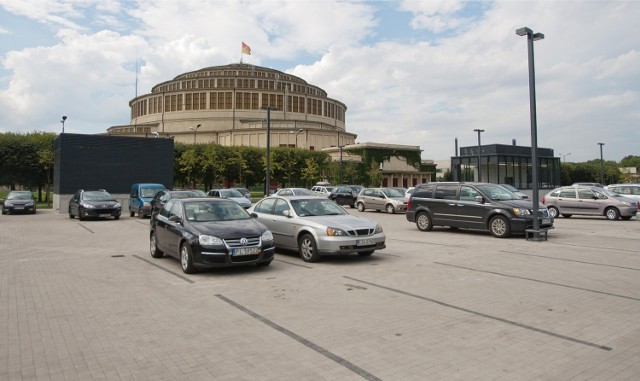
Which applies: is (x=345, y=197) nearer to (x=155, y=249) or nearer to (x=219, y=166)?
(x=155, y=249)

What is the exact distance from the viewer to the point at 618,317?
5.98 meters

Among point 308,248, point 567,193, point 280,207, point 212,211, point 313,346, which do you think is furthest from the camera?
point 567,193

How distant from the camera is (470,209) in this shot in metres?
15.5

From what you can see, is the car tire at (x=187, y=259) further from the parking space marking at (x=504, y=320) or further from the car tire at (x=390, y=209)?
the car tire at (x=390, y=209)

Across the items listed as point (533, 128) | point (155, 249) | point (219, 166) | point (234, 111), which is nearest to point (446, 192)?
point (533, 128)

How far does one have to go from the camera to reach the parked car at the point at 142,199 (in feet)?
81.3

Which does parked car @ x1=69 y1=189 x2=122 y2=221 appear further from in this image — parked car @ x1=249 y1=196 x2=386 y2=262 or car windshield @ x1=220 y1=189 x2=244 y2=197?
parked car @ x1=249 y1=196 x2=386 y2=262

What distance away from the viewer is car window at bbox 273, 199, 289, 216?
1140 centimetres

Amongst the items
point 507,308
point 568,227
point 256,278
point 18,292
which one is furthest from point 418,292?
point 568,227

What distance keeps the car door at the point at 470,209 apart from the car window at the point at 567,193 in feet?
33.4

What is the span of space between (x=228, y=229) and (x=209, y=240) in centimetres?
48

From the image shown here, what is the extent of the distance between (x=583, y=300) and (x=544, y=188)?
A: 45.1m

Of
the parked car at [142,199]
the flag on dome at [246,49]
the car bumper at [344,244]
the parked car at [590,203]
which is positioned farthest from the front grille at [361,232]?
the flag on dome at [246,49]

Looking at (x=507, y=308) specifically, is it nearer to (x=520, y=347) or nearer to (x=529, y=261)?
(x=520, y=347)
